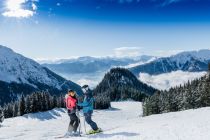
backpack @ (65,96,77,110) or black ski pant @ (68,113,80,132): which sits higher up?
backpack @ (65,96,77,110)

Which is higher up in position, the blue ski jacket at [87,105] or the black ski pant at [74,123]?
the blue ski jacket at [87,105]

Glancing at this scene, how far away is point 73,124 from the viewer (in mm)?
28203

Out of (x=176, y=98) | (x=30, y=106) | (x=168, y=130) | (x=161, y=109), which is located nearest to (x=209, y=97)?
(x=176, y=98)

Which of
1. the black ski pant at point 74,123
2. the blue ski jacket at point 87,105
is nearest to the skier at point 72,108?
the black ski pant at point 74,123

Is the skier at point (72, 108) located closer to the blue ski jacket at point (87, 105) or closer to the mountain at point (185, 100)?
the blue ski jacket at point (87, 105)

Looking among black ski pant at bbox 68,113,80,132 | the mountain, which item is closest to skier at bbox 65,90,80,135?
black ski pant at bbox 68,113,80,132

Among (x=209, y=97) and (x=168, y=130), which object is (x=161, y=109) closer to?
(x=209, y=97)

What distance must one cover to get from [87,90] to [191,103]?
235ft

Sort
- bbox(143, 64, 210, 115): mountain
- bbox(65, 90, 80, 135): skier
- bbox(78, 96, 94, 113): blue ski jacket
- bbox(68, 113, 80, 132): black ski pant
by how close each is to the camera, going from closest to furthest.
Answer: bbox(78, 96, 94, 113): blue ski jacket < bbox(65, 90, 80, 135): skier < bbox(68, 113, 80, 132): black ski pant < bbox(143, 64, 210, 115): mountain

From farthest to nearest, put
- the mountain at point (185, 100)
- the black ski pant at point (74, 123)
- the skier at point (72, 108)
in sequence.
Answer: the mountain at point (185, 100) → the black ski pant at point (74, 123) → the skier at point (72, 108)

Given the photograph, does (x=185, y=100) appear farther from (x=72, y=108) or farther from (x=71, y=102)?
(x=72, y=108)

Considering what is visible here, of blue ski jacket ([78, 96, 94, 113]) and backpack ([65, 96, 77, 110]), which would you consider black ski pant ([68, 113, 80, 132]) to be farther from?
blue ski jacket ([78, 96, 94, 113])

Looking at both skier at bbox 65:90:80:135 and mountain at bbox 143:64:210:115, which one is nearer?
skier at bbox 65:90:80:135

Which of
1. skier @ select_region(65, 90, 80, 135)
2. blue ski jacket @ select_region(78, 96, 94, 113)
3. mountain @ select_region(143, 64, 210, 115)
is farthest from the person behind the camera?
mountain @ select_region(143, 64, 210, 115)
